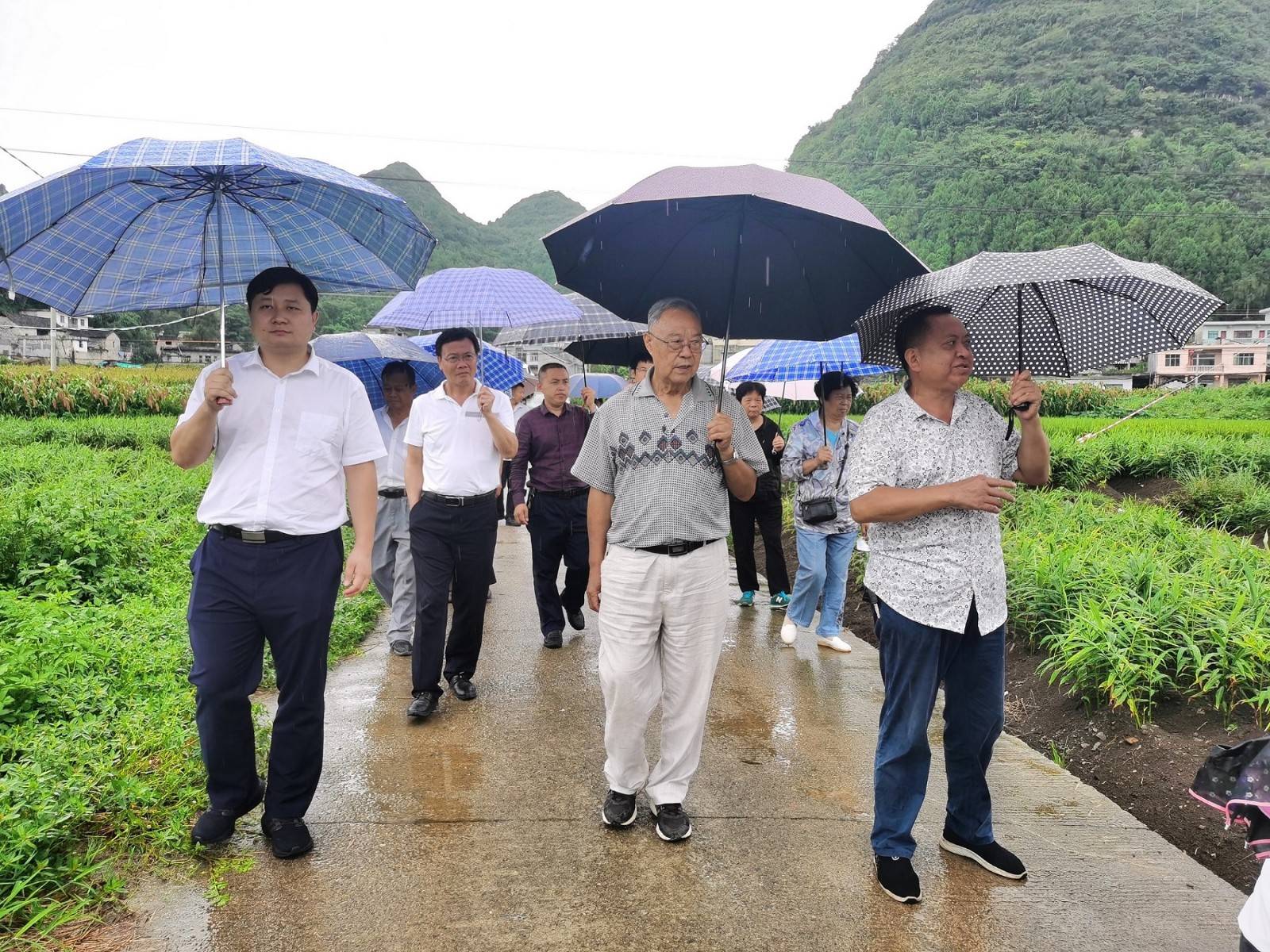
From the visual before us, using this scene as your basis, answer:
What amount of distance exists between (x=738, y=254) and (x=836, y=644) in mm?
3179

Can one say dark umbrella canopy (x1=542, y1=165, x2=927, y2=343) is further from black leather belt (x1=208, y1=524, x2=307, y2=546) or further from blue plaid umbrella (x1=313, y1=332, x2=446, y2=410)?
blue plaid umbrella (x1=313, y1=332, x2=446, y2=410)

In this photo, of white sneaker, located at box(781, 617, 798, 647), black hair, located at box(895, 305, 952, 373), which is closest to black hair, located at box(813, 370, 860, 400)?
white sneaker, located at box(781, 617, 798, 647)

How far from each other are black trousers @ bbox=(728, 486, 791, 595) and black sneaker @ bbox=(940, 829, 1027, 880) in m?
3.53

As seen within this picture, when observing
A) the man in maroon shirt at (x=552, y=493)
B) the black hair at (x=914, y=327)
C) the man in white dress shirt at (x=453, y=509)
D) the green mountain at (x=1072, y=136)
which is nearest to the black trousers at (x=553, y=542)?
the man in maroon shirt at (x=552, y=493)

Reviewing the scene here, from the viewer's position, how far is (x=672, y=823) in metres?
3.00

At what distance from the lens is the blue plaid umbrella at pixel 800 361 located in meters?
5.98

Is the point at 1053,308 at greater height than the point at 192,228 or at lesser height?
lesser

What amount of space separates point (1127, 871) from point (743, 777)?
56.4 inches

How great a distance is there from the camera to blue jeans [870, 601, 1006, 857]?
8.72 feet

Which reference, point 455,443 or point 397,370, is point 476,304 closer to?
point 397,370

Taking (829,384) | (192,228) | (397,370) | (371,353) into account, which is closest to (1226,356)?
(829,384)

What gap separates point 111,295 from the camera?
340 cm

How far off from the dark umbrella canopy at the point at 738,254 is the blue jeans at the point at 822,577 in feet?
6.97

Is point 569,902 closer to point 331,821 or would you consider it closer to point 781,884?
point 781,884
